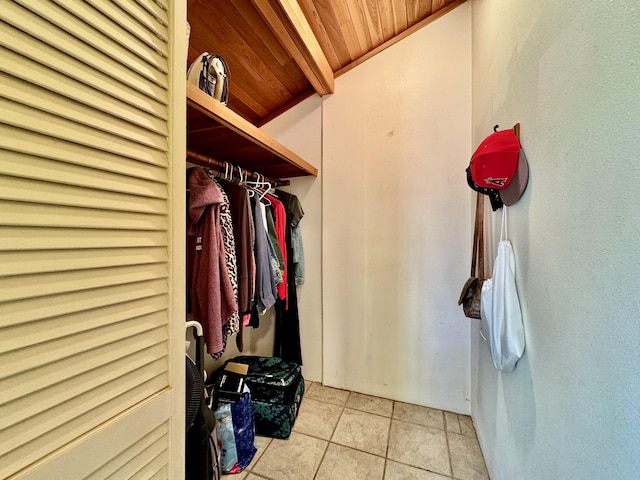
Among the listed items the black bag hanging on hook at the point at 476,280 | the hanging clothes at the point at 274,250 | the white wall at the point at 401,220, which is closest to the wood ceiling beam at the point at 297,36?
the white wall at the point at 401,220

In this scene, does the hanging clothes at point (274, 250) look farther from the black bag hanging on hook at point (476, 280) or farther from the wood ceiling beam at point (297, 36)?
the black bag hanging on hook at point (476, 280)

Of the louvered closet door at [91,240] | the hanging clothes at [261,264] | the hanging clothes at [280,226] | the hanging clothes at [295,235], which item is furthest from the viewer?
the hanging clothes at [295,235]

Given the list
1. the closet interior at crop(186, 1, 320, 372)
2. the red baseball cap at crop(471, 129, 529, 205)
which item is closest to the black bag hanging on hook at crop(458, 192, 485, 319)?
the red baseball cap at crop(471, 129, 529, 205)

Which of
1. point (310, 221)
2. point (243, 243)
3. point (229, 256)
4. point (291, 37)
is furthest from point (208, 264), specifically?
Result: point (291, 37)

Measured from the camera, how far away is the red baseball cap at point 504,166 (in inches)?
36.6

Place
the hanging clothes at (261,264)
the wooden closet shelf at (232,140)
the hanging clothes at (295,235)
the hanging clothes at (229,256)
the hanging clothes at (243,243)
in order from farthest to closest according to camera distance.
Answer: the hanging clothes at (295,235) → the hanging clothes at (261,264) → the hanging clothes at (243,243) → the hanging clothes at (229,256) → the wooden closet shelf at (232,140)

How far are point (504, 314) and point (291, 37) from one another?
5.72ft

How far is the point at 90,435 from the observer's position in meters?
0.44

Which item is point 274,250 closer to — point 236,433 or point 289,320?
point 289,320

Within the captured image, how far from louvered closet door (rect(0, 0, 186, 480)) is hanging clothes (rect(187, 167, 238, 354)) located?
1.90ft

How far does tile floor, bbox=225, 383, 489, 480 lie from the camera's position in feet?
4.26

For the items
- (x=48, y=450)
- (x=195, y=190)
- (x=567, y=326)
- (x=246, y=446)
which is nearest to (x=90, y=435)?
(x=48, y=450)

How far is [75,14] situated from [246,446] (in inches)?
68.9

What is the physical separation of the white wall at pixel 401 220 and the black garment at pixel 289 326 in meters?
0.25
